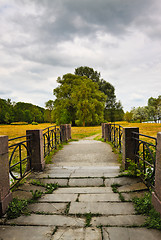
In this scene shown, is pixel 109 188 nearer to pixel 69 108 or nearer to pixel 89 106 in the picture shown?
pixel 89 106

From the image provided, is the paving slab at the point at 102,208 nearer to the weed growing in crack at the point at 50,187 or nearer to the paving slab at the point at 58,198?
the paving slab at the point at 58,198

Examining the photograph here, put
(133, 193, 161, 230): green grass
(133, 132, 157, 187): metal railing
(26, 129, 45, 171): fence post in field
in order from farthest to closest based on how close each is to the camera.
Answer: (26, 129, 45, 171): fence post in field → (133, 132, 157, 187): metal railing → (133, 193, 161, 230): green grass

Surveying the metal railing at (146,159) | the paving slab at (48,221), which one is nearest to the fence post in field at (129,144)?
the metal railing at (146,159)

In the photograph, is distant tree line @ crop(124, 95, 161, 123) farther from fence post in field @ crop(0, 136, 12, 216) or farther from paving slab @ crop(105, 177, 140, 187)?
fence post in field @ crop(0, 136, 12, 216)

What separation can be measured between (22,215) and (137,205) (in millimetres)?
1876

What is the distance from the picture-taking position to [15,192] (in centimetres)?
324

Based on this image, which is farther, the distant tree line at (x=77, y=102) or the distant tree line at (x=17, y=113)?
the distant tree line at (x=17, y=113)

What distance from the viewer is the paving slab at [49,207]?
8.46 feet

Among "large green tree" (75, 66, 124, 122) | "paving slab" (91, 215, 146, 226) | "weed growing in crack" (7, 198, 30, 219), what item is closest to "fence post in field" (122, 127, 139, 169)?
"paving slab" (91, 215, 146, 226)

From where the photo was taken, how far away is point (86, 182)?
3.75 metres

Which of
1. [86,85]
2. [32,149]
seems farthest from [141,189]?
[86,85]

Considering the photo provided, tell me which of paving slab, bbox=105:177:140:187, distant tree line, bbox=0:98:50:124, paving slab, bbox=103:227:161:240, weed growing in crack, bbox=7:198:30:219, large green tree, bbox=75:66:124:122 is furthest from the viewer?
distant tree line, bbox=0:98:50:124

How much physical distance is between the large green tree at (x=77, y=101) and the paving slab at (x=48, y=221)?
80.1 feet

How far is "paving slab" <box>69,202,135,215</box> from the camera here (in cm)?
251
